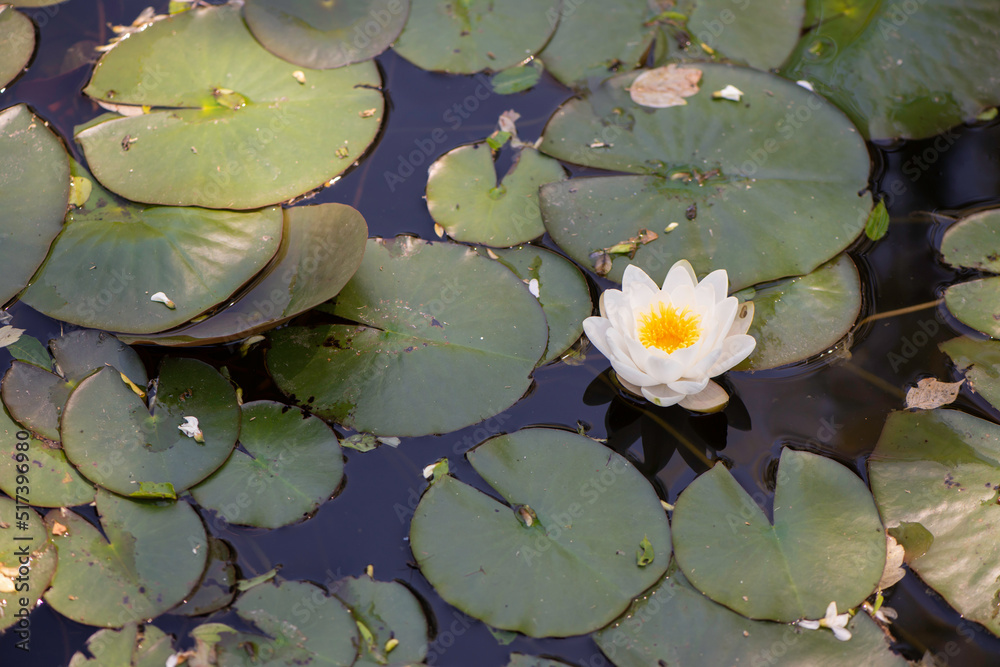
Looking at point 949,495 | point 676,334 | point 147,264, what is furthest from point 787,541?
point 147,264

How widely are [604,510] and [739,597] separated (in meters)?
0.58

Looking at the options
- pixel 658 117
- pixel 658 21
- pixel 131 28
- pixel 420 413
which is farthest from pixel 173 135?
pixel 658 21

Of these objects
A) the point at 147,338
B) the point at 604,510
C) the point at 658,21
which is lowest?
the point at 604,510

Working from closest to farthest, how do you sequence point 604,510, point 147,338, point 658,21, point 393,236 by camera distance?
point 604,510, point 147,338, point 393,236, point 658,21

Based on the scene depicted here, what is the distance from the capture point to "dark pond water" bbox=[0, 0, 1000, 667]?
2.30 meters

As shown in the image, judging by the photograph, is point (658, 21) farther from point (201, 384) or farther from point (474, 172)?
point (201, 384)

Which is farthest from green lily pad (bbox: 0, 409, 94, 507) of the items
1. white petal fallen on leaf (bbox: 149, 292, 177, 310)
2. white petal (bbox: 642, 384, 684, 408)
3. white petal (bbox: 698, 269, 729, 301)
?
white petal (bbox: 698, 269, 729, 301)

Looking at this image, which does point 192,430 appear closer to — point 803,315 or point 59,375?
point 59,375

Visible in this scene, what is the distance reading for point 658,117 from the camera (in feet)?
10.3

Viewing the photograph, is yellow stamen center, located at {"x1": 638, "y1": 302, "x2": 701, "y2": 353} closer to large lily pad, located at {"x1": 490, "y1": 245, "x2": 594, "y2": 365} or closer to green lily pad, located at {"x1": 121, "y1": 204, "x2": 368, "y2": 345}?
large lily pad, located at {"x1": 490, "y1": 245, "x2": 594, "y2": 365}

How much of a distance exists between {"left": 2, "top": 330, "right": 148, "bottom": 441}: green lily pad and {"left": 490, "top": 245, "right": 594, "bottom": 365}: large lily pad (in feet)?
5.87

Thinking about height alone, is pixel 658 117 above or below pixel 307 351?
above

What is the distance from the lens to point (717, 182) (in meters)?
2.94

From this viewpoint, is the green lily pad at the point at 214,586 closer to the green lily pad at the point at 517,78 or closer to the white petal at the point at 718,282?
the white petal at the point at 718,282
